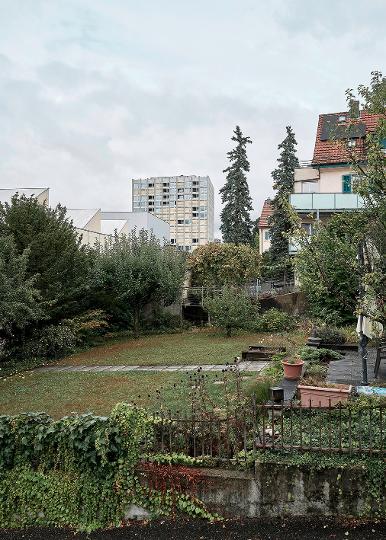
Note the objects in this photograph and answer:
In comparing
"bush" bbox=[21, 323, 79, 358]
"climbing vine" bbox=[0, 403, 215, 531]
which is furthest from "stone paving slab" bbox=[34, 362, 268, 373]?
"climbing vine" bbox=[0, 403, 215, 531]

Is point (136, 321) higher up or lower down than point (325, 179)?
lower down

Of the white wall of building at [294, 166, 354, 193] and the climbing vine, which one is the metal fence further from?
the white wall of building at [294, 166, 354, 193]

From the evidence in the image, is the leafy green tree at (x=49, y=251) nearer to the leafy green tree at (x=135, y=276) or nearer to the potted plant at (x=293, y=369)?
the leafy green tree at (x=135, y=276)

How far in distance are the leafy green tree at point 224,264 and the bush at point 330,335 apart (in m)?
9.57

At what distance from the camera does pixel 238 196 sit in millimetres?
36969

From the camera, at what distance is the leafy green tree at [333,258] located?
732 centimetres

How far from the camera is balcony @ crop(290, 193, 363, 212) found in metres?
24.4

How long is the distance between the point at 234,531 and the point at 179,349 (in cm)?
1138

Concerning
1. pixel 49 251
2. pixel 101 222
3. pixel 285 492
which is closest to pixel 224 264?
pixel 49 251

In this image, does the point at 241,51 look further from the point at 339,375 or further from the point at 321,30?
the point at 339,375

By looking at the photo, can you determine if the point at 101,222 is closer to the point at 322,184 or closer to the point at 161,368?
the point at 322,184

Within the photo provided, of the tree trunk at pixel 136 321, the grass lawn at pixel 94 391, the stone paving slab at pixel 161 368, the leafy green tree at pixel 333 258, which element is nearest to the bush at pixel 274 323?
the tree trunk at pixel 136 321

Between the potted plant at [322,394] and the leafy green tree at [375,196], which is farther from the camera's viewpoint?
the potted plant at [322,394]

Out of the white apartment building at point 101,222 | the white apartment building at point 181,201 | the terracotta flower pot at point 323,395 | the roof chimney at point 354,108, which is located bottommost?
the terracotta flower pot at point 323,395
